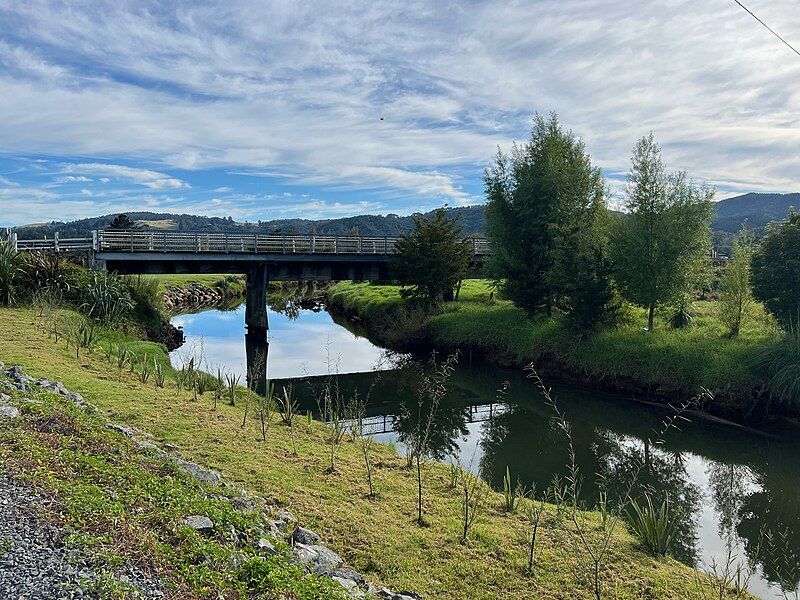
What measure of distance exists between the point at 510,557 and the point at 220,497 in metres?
3.50

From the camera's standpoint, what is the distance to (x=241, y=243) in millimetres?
31641

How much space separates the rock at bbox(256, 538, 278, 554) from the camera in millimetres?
5336

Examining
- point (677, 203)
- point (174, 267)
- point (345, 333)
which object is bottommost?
point (345, 333)

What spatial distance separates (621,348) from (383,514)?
607 inches

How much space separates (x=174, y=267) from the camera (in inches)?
1204

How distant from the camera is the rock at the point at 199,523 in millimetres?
5389

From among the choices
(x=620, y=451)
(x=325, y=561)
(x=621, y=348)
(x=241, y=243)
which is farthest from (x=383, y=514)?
(x=241, y=243)

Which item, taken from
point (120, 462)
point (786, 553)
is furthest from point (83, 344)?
point (786, 553)

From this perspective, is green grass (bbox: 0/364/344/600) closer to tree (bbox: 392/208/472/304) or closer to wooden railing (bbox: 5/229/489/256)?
wooden railing (bbox: 5/229/489/256)

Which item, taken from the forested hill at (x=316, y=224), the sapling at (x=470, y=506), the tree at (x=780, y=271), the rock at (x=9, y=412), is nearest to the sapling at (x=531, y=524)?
the sapling at (x=470, y=506)

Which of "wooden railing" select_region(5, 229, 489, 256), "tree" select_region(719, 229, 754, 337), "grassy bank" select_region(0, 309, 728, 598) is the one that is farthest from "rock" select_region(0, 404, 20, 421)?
"tree" select_region(719, 229, 754, 337)

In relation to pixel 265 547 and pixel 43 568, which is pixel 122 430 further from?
pixel 43 568

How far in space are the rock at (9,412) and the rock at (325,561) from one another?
179 inches

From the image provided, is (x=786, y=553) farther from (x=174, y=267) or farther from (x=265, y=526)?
(x=174, y=267)
